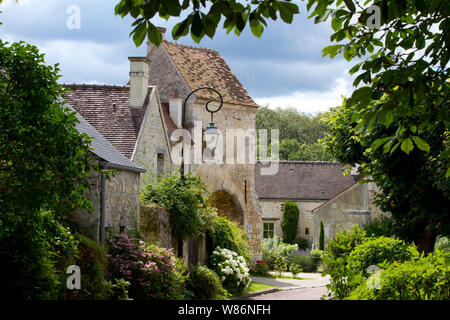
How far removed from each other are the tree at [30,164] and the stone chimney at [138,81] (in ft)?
40.5

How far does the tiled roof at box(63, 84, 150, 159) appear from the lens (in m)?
19.0

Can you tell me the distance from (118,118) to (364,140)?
31.1 feet

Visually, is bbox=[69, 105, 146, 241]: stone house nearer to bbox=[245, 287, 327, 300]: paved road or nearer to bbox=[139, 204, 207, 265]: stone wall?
bbox=[139, 204, 207, 265]: stone wall

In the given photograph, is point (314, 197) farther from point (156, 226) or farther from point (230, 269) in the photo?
point (156, 226)

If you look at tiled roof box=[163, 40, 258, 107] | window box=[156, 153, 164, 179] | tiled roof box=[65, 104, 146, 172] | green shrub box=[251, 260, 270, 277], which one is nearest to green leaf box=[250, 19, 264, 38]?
tiled roof box=[65, 104, 146, 172]

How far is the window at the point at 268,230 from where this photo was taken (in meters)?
40.7

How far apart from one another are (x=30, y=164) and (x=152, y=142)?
1297cm

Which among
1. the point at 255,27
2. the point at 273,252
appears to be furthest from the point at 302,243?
the point at 255,27

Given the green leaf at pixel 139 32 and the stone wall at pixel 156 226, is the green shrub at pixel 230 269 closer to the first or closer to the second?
the stone wall at pixel 156 226

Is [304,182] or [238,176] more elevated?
[304,182]

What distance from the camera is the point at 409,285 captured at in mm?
7340

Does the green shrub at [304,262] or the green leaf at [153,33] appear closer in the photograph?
the green leaf at [153,33]

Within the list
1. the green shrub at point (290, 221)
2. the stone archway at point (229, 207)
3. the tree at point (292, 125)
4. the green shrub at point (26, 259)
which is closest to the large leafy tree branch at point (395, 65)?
the green shrub at point (26, 259)

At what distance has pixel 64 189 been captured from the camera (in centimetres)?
717
